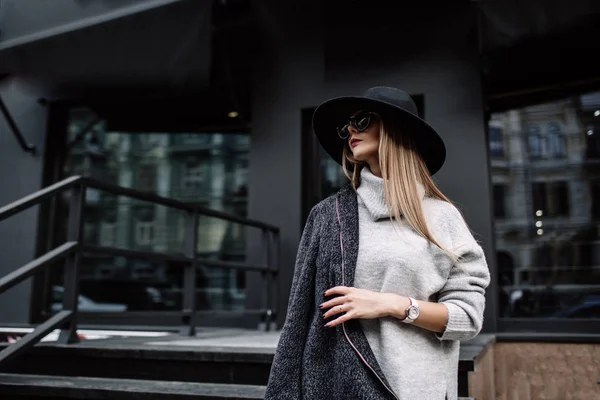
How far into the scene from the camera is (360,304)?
1.49m

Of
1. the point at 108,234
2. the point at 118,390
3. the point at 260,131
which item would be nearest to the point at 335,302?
the point at 118,390

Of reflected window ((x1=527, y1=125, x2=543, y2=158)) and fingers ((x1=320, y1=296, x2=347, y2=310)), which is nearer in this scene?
fingers ((x1=320, y1=296, x2=347, y2=310))

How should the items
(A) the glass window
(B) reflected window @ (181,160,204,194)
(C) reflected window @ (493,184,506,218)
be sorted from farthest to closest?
(B) reflected window @ (181,160,204,194) → (C) reflected window @ (493,184,506,218) → (A) the glass window

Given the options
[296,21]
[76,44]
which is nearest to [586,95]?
[296,21]

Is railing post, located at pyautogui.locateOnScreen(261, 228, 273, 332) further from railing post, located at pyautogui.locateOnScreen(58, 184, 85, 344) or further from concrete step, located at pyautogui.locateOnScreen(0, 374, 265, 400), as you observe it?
concrete step, located at pyautogui.locateOnScreen(0, 374, 265, 400)

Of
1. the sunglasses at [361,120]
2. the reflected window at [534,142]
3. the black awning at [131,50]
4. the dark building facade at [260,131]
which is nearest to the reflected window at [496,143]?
the dark building facade at [260,131]

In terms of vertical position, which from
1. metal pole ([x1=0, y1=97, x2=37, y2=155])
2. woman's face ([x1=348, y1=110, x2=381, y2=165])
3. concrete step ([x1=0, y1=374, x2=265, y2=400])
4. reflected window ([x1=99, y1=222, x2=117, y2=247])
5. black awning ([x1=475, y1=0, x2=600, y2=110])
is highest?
black awning ([x1=475, y1=0, x2=600, y2=110])

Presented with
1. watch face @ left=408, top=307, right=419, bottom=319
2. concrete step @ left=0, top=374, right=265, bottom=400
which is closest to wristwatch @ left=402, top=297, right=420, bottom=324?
watch face @ left=408, top=307, right=419, bottom=319

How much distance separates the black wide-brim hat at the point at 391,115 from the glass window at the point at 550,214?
9.51 feet

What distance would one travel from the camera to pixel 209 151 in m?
5.98

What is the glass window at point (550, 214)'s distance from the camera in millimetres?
4246

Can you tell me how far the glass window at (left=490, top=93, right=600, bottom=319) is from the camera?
425 centimetres

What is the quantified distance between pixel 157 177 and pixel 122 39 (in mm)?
1789

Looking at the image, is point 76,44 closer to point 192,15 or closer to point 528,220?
point 192,15
